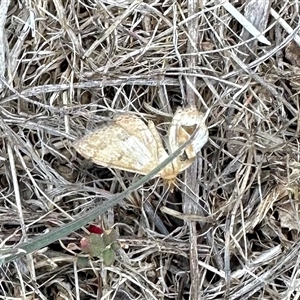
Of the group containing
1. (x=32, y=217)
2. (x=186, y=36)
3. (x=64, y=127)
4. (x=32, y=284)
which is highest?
(x=186, y=36)

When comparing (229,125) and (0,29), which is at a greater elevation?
(0,29)

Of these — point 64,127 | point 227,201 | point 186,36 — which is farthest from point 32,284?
→ point 186,36

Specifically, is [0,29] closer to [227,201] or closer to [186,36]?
[186,36]

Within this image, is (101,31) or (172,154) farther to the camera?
(101,31)
